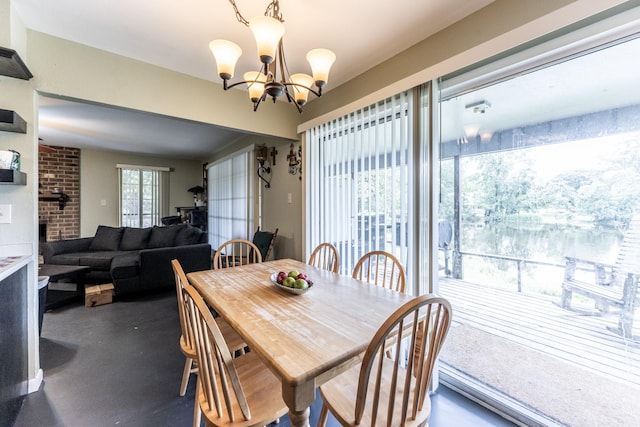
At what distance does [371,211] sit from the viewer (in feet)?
7.25

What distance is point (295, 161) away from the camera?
3.15 meters

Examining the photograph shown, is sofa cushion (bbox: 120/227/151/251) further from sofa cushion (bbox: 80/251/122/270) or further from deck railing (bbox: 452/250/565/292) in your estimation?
deck railing (bbox: 452/250/565/292)

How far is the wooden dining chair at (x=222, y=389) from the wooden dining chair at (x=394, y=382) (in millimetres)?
243

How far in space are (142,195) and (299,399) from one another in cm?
709

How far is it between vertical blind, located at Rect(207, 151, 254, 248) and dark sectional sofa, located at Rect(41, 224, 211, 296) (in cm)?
69

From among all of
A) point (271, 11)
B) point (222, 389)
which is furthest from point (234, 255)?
point (271, 11)

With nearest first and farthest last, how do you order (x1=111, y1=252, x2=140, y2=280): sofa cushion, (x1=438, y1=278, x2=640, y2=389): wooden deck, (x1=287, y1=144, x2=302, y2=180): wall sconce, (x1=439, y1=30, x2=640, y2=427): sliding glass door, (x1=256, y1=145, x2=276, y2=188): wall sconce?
(x1=439, y1=30, x2=640, y2=427): sliding glass door < (x1=438, y1=278, x2=640, y2=389): wooden deck < (x1=287, y1=144, x2=302, y2=180): wall sconce < (x1=111, y1=252, x2=140, y2=280): sofa cushion < (x1=256, y1=145, x2=276, y2=188): wall sconce

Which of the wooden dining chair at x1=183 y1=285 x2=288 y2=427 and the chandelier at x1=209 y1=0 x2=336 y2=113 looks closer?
the wooden dining chair at x1=183 y1=285 x2=288 y2=427

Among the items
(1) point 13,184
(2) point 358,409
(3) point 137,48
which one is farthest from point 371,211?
(1) point 13,184

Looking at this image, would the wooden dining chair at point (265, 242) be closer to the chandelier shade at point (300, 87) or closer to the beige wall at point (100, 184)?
the chandelier shade at point (300, 87)

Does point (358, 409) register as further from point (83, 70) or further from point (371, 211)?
point (83, 70)

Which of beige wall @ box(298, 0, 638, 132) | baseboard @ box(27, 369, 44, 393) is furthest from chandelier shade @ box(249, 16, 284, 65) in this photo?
baseboard @ box(27, 369, 44, 393)

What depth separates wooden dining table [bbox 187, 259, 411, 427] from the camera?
0.83m

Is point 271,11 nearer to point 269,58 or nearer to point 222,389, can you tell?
point 269,58
